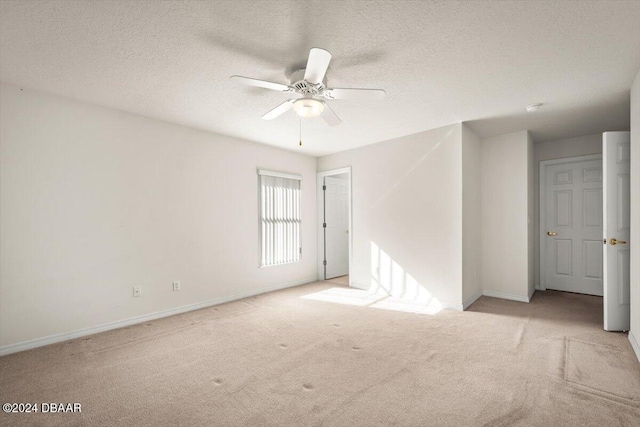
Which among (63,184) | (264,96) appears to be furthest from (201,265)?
(264,96)

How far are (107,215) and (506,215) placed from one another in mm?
5248

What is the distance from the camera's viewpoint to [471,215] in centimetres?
433

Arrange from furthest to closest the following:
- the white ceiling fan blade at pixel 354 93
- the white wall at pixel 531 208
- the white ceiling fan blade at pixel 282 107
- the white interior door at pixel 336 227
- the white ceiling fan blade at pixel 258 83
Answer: the white interior door at pixel 336 227, the white wall at pixel 531 208, the white ceiling fan blade at pixel 282 107, the white ceiling fan blade at pixel 354 93, the white ceiling fan blade at pixel 258 83

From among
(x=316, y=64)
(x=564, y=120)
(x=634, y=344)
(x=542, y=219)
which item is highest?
(x=564, y=120)

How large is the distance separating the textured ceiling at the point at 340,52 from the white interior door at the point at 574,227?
4.68 feet

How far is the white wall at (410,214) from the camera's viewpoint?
4066 millimetres

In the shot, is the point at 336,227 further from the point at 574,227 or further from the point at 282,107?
the point at 574,227

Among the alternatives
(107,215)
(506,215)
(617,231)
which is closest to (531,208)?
(506,215)

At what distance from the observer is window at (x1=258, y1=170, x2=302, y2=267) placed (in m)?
5.00

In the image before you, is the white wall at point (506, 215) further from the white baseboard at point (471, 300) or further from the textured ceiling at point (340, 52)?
the textured ceiling at point (340, 52)

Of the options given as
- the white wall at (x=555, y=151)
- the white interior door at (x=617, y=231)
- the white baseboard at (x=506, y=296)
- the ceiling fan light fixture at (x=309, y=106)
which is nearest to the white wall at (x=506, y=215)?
the white baseboard at (x=506, y=296)

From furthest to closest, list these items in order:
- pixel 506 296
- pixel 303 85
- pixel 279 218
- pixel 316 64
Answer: pixel 279 218 → pixel 506 296 → pixel 303 85 → pixel 316 64

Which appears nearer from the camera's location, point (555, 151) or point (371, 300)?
point (371, 300)

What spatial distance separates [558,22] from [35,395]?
431 centimetres
